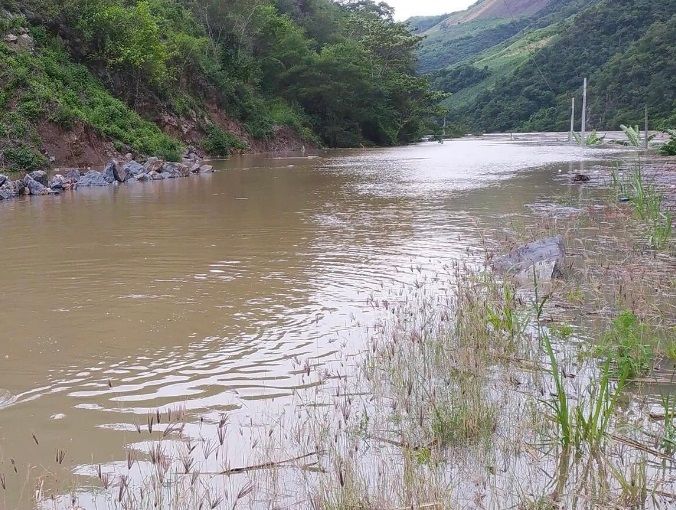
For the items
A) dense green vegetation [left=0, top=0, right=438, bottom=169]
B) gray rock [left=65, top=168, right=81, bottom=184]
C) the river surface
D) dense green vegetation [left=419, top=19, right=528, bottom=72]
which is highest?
dense green vegetation [left=419, top=19, right=528, bottom=72]

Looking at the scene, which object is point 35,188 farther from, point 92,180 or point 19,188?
point 92,180

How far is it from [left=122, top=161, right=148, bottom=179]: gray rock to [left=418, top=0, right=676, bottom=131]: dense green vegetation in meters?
41.2

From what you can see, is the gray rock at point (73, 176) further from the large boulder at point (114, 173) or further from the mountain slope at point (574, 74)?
the mountain slope at point (574, 74)

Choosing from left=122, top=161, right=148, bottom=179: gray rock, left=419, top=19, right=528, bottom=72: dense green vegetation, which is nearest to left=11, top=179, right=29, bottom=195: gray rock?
left=122, top=161, right=148, bottom=179: gray rock

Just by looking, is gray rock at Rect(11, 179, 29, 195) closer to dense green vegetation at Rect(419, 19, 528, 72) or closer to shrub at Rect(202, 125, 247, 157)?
shrub at Rect(202, 125, 247, 157)

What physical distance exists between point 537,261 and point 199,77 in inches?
1318

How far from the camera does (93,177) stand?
1812 cm

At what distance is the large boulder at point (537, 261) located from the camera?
640 cm

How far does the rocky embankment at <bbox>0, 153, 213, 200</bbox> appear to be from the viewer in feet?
50.9

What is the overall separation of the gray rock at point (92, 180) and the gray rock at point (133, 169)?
4.69 feet

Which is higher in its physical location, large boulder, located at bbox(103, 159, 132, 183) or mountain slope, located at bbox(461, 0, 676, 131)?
mountain slope, located at bbox(461, 0, 676, 131)

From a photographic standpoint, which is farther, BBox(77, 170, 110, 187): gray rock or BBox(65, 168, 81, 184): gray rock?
BBox(77, 170, 110, 187): gray rock

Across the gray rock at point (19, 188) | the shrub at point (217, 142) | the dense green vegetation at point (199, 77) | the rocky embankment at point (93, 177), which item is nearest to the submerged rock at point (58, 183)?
the rocky embankment at point (93, 177)

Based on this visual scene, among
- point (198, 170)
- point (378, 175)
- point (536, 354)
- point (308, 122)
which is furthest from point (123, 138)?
point (308, 122)
